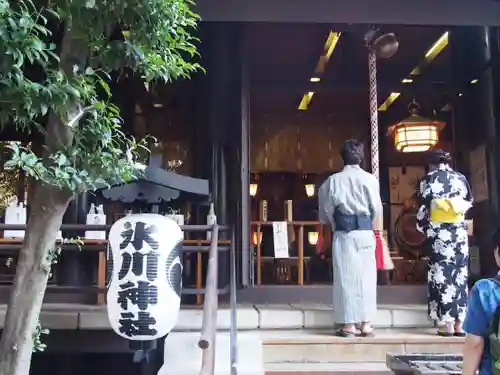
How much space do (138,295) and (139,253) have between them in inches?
13.4

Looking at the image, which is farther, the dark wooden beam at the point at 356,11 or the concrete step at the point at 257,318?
the dark wooden beam at the point at 356,11

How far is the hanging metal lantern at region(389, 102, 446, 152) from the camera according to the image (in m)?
9.52

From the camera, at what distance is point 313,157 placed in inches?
525

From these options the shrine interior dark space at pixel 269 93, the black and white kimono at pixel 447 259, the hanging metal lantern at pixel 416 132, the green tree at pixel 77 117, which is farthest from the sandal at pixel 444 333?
the hanging metal lantern at pixel 416 132

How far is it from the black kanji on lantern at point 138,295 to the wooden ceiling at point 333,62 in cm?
547

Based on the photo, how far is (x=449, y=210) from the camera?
5941mm

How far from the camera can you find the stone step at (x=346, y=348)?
5.55 metres

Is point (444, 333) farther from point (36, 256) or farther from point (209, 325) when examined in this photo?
point (36, 256)

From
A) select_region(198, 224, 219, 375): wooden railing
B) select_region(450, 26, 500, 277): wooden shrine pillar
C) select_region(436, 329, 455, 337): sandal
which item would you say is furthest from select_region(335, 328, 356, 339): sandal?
select_region(450, 26, 500, 277): wooden shrine pillar

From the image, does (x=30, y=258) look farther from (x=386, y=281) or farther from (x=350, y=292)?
(x=386, y=281)

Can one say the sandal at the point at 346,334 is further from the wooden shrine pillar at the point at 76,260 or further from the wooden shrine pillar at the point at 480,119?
the wooden shrine pillar at the point at 76,260

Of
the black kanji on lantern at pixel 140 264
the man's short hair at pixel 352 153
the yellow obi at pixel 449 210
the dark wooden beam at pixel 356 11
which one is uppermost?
the dark wooden beam at pixel 356 11

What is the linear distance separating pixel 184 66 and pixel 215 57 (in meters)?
4.68

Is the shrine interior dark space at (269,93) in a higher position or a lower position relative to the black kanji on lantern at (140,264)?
higher
